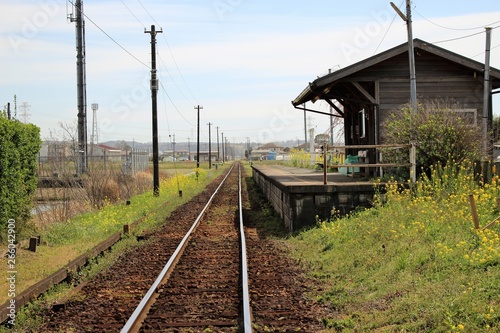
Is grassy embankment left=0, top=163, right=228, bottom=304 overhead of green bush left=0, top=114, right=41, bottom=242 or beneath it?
beneath

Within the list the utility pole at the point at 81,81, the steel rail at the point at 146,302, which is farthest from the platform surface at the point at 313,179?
the utility pole at the point at 81,81

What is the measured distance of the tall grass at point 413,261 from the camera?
5.64 metres

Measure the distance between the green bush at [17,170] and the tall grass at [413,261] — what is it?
18.2 feet

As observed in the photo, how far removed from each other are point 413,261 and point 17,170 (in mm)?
7736

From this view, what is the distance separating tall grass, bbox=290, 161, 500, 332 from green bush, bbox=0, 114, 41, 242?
5.54m

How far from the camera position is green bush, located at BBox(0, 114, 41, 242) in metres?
10.2

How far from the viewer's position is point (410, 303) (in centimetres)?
605

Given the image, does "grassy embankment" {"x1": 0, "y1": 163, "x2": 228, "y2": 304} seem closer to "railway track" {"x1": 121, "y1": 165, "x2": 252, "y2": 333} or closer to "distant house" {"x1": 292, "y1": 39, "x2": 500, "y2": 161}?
"railway track" {"x1": 121, "y1": 165, "x2": 252, "y2": 333}

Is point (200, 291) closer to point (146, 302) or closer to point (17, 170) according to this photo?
point (146, 302)

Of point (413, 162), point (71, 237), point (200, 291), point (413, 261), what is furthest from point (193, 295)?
point (413, 162)

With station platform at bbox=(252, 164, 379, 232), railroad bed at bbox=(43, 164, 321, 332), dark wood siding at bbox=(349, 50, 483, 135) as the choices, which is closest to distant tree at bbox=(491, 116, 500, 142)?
dark wood siding at bbox=(349, 50, 483, 135)

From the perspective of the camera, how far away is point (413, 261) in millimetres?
7547

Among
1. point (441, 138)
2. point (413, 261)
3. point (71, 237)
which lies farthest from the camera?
point (441, 138)

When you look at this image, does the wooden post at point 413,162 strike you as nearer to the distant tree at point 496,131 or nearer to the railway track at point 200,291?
the railway track at point 200,291
